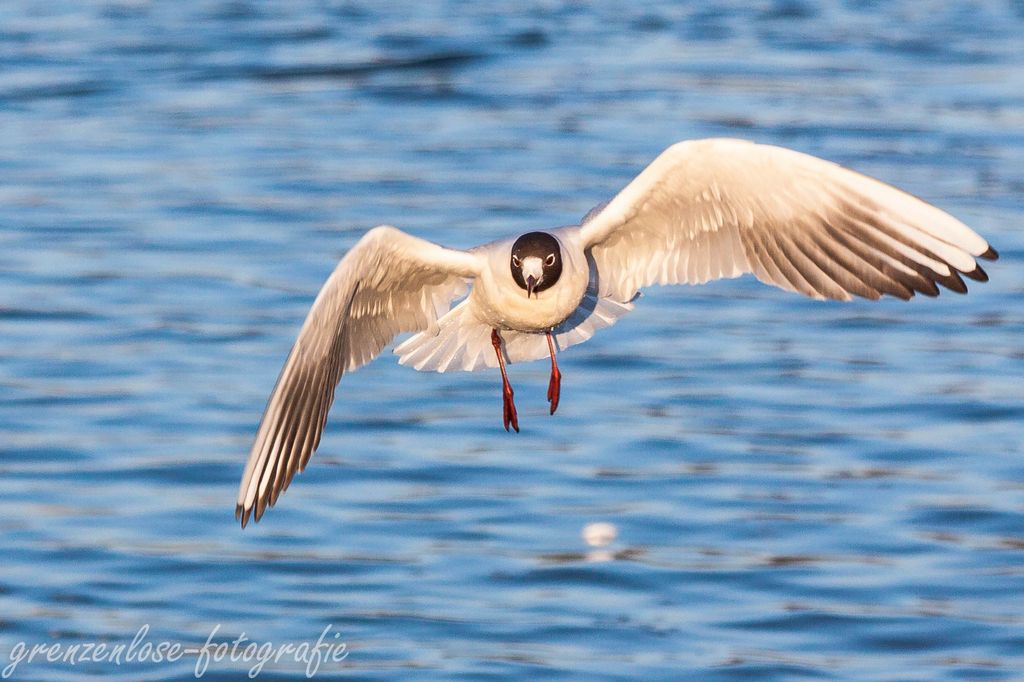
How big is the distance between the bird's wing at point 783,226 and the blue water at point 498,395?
7.78 feet

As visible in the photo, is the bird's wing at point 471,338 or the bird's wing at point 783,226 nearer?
the bird's wing at point 783,226

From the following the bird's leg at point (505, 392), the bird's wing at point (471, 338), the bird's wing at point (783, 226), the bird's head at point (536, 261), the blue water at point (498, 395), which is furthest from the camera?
the blue water at point (498, 395)

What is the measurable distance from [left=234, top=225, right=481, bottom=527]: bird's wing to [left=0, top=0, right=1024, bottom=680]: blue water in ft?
6.50

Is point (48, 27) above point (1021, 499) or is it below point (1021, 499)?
above

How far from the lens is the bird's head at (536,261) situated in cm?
848

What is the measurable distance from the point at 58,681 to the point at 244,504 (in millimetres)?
2470

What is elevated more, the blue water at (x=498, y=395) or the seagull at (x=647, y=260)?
the seagull at (x=647, y=260)

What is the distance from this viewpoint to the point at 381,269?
892 centimetres

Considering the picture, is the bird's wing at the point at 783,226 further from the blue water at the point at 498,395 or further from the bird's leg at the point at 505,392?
the blue water at the point at 498,395

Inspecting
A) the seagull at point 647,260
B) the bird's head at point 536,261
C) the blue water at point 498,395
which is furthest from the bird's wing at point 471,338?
the blue water at point 498,395

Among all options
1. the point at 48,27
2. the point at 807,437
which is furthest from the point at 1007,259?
the point at 48,27

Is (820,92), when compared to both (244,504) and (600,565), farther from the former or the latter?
(244,504)

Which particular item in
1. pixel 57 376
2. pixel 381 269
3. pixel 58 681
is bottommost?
pixel 58 681

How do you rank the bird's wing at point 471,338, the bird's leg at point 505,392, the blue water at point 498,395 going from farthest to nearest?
the blue water at point 498,395 < the bird's wing at point 471,338 < the bird's leg at point 505,392
